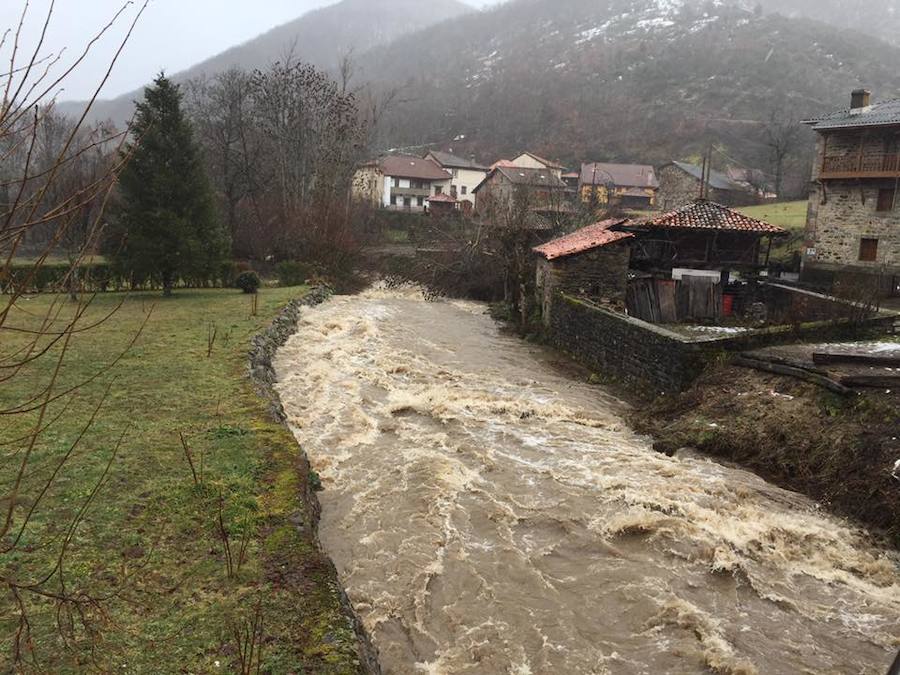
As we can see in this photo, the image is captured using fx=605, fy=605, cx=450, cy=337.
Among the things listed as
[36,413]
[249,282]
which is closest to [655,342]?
[36,413]

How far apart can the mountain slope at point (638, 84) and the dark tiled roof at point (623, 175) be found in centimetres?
885

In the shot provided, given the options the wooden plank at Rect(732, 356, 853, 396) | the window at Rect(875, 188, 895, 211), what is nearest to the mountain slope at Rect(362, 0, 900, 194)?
the window at Rect(875, 188, 895, 211)

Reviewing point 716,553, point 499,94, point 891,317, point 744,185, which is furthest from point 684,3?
point 716,553

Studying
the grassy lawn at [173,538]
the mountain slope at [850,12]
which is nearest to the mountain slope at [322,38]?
the mountain slope at [850,12]

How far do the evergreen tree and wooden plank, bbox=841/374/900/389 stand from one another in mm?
20792

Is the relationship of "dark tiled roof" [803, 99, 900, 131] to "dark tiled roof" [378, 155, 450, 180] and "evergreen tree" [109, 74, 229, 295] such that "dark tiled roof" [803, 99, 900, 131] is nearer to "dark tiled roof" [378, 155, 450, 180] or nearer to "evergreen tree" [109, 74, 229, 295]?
"evergreen tree" [109, 74, 229, 295]

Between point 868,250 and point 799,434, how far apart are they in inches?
817

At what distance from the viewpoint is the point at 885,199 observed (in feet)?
82.0

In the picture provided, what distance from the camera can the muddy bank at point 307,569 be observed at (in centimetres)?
468

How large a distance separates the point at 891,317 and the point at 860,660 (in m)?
12.9

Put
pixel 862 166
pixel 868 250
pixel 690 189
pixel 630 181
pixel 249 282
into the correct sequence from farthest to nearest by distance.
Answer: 1. pixel 630 181
2. pixel 690 189
3. pixel 868 250
4. pixel 249 282
5. pixel 862 166

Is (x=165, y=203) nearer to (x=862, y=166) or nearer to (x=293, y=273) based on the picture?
(x=293, y=273)

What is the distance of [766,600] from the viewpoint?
21.1 feet

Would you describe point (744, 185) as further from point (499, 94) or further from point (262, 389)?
point (262, 389)
